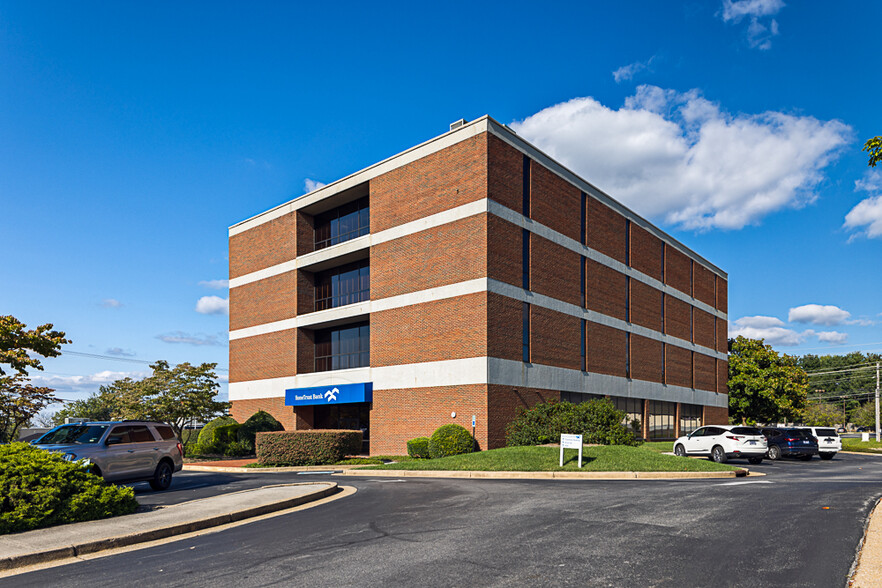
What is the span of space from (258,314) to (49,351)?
2177cm

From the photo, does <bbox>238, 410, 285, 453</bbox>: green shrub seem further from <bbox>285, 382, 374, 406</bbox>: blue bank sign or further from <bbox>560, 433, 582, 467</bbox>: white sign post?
<bbox>560, 433, 582, 467</bbox>: white sign post

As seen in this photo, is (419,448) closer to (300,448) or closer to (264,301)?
(300,448)

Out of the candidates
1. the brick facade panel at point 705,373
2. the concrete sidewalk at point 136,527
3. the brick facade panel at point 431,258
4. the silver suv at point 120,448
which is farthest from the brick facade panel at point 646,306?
the concrete sidewalk at point 136,527

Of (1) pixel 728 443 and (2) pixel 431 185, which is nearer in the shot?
(1) pixel 728 443

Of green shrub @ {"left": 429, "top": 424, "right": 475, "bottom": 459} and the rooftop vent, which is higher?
the rooftop vent

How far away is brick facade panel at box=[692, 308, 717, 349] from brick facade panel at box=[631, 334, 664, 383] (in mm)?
8806

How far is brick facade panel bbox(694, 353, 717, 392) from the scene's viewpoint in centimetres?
5534

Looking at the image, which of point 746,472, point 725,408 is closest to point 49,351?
point 746,472

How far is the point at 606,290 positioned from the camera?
136ft

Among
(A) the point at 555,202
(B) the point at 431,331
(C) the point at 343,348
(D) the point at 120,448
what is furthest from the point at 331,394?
(D) the point at 120,448

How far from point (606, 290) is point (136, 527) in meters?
34.3

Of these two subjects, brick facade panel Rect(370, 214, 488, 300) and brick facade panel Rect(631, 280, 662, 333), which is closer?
brick facade panel Rect(370, 214, 488, 300)

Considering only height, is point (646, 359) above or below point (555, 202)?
below

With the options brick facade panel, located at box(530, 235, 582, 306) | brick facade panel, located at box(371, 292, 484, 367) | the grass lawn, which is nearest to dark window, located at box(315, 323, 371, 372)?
brick facade panel, located at box(371, 292, 484, 367)
